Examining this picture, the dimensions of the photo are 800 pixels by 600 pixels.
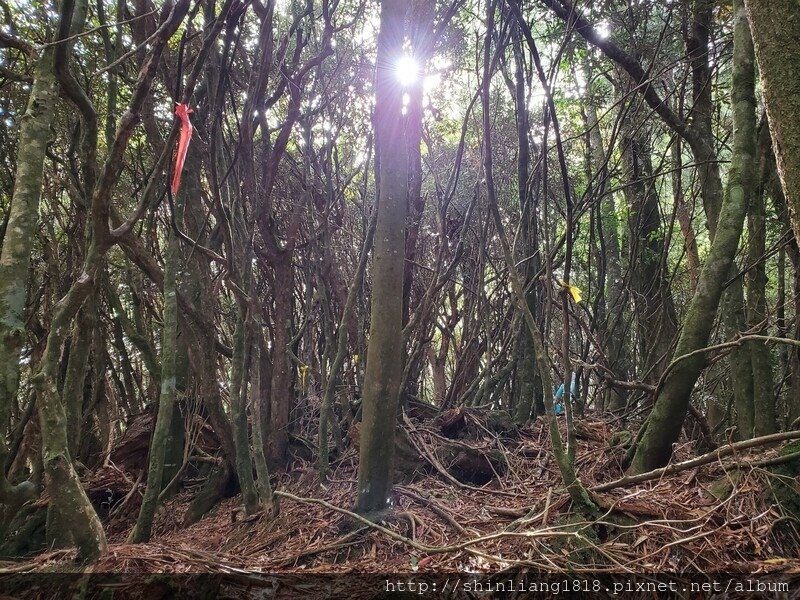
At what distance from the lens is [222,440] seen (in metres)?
3.67

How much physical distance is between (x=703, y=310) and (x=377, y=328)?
1.61 metres

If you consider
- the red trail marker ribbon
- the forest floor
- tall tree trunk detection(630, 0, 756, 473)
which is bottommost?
the forest floor

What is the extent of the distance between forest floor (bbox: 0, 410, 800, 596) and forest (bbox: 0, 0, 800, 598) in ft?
0.05

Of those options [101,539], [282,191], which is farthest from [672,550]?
[282,191]

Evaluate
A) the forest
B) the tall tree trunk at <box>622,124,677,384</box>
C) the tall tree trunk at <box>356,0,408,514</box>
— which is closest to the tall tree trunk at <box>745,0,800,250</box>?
the forest

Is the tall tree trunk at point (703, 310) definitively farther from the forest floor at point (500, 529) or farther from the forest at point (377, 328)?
the forest floor at point (500, 529)

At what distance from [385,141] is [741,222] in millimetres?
1825

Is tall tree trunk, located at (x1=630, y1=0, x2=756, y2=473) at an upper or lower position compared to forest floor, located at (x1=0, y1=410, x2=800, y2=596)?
upper

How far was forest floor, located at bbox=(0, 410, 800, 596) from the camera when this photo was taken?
179cm

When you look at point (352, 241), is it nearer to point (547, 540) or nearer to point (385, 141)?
point (385, 141)

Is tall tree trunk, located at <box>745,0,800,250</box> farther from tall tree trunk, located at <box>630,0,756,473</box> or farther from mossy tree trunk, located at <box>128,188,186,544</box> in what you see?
mossy tree trunk, located at <box>128,188,186,544</box>

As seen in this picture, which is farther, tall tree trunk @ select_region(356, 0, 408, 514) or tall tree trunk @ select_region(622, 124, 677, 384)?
tall tree trunk @ select_region(622, 124, 677, 384)

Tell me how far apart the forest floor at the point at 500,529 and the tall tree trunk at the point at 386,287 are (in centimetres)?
24

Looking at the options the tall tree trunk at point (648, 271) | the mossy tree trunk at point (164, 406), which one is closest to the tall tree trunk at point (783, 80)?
the mossy tree trunk at point (164, 406)
